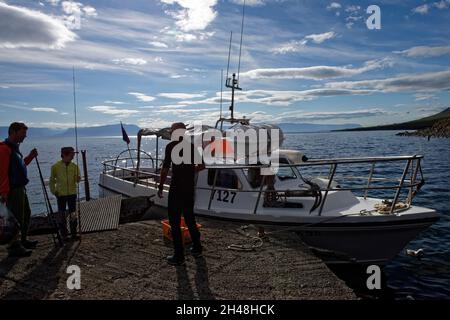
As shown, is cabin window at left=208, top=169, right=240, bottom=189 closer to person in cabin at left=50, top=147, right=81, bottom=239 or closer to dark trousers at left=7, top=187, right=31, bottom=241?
person in cabin at left=50, top=147, right=81, bottom=239

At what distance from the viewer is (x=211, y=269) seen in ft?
18.8

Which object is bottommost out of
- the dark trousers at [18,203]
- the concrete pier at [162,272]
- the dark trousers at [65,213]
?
the concrete pier at [162,272]

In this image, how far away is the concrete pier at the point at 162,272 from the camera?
4.96 metres

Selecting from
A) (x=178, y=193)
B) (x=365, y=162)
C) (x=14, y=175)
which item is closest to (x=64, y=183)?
(x=14, y=175)

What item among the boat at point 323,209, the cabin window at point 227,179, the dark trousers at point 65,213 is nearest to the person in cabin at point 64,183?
the dark trousers at point 65,213

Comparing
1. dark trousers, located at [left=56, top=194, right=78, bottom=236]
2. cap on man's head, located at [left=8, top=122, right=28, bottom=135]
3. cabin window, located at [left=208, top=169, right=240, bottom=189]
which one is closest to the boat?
cabin window, located at [left=208, top=169, right=240, bottom=189]

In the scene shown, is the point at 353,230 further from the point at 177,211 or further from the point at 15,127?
the point at 15,127

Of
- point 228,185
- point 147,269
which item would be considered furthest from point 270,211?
point 147,269

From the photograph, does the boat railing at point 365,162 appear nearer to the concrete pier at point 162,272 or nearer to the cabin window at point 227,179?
the cabin window at point 227,179

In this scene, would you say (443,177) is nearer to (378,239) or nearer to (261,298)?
(378,239)

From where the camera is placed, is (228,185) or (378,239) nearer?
(378,239)

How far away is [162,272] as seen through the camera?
5.60 metres
